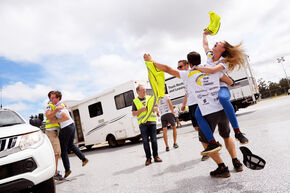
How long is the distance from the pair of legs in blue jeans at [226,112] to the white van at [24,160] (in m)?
2.15

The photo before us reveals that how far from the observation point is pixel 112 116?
33.3 feet

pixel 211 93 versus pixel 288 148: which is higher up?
pixel 211 93

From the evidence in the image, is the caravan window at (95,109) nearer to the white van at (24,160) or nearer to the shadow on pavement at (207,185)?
the white van at (24,160)

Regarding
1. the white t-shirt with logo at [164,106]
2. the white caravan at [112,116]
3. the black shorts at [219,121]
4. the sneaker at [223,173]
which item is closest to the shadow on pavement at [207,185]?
the sneaker at [223,173]

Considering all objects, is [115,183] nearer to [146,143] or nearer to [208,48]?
[146,143]

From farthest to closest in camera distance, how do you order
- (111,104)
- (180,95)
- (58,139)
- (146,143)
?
(180,95)
(111,104)
(146,143)
(58,139)

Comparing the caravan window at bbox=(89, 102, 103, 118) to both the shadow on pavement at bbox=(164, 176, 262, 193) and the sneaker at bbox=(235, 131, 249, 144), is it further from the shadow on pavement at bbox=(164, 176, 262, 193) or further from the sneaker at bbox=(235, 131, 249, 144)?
the sneaker at bbox=(235, 131, 249, 144)

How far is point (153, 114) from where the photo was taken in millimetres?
4824

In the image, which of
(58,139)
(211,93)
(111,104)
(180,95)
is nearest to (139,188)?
(211,93)

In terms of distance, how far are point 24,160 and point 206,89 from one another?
2479 millimetres

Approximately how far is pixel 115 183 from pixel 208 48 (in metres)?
2.78

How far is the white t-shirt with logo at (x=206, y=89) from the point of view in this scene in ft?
8.90

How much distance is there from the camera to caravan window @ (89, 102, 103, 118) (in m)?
10.7

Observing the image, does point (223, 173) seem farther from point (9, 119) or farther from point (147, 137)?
point (9, 119)
